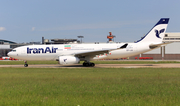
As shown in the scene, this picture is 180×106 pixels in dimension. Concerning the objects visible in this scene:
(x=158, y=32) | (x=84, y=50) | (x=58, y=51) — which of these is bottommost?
(x=58, y=51)

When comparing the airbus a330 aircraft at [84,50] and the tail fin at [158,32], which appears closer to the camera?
the airbus a330 aircraft at [84,50]

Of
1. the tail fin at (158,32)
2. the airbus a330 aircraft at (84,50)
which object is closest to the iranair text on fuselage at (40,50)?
the airbus a330 aircraft at (84,50)

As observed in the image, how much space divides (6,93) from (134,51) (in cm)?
2483

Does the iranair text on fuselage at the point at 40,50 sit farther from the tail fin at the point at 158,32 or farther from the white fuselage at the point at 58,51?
the tail fin at the point at 158,32

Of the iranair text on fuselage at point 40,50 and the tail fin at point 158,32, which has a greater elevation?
the tail fin at point 158,32

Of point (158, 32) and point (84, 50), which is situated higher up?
point (158, 32)

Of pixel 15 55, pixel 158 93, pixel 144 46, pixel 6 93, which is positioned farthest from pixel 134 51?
pixel 6 93

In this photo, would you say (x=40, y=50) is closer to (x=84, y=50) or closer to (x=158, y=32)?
(x=84, y=50)

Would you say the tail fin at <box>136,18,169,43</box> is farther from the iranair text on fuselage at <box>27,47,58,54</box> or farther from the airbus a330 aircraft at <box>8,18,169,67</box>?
the iranair text on fuselage at <box>27,47,58,54</box>

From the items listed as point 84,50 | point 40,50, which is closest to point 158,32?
point 84,50

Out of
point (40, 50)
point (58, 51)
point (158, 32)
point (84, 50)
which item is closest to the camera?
point (40, 50)

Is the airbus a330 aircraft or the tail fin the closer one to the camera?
the airbus a330 aircraft

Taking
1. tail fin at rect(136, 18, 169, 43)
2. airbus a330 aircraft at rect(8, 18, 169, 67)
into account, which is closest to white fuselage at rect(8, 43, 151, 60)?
airbus a330 aircraft at rect(8, 18, 169, 67)

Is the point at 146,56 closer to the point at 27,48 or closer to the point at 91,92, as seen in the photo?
the point at 27,48
